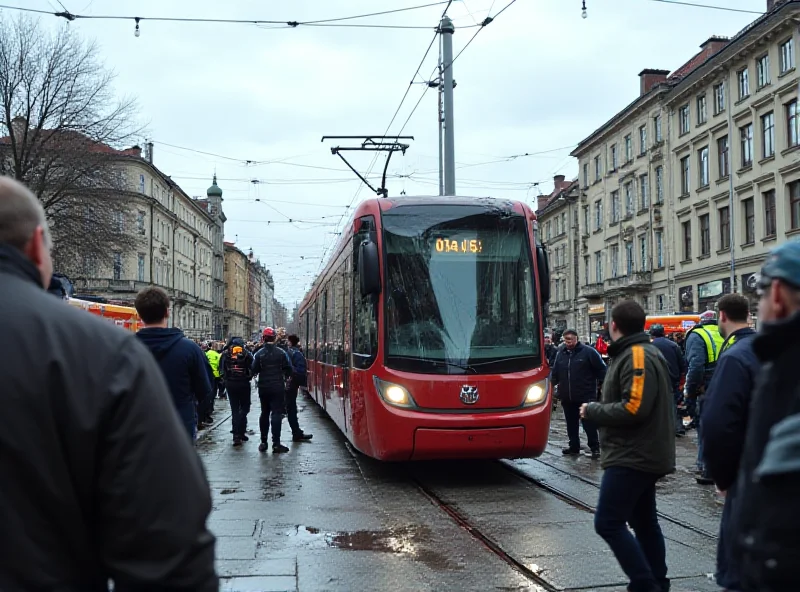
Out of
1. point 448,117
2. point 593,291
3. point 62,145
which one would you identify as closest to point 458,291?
point 448,117

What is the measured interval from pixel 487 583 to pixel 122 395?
4.24 m

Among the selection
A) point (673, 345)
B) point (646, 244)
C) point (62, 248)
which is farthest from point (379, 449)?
point (646, 244)

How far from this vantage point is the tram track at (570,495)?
275 inches

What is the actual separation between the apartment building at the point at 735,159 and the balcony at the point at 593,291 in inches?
398

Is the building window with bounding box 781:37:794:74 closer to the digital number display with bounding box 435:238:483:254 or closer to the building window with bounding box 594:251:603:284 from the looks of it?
the building window with bounding box 594:251:603:284

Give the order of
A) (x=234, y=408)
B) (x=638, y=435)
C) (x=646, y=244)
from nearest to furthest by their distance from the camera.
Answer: (x=638, y=435), (x=234, y=408), (x=646, y=244)

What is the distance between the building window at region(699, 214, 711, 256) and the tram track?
1330 inches

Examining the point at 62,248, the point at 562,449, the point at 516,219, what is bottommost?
the point at 562,449

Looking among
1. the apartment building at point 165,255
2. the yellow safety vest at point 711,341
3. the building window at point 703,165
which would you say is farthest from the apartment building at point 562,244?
the yellow safety vest at point 711,341

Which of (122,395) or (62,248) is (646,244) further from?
(122,395)

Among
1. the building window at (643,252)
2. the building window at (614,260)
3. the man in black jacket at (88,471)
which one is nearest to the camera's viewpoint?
the man in black jacket at (88,471)

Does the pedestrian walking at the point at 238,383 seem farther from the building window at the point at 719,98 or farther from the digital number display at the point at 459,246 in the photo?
the building window at the point at 719,98

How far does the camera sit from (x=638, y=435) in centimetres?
475

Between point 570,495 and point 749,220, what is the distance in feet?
109
